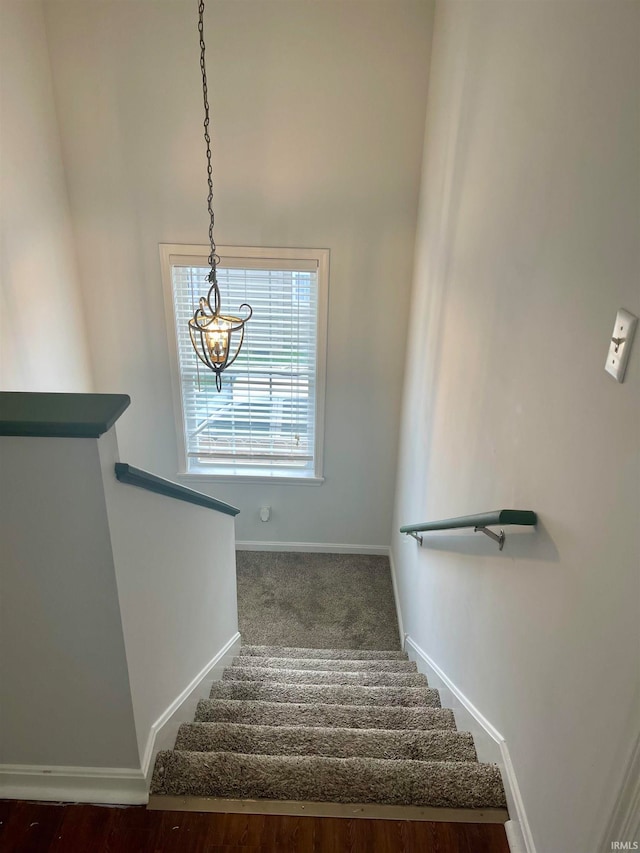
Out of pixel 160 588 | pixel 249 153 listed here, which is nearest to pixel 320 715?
pixel 160 588

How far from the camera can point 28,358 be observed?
3299 mm

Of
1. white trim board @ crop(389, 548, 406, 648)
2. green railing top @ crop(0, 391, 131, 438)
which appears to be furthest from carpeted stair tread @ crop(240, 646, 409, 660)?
green railing top @ crop(0, 391, 131, 438)

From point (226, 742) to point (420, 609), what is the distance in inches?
67.9

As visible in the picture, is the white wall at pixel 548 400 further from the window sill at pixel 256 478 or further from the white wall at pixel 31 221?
the white wall at pixel 31 221

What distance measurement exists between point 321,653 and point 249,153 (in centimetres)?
338

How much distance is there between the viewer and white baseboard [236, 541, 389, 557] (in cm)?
491

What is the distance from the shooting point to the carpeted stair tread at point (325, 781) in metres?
Answer: 1.58

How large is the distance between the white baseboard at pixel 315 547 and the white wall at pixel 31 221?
2174 mm

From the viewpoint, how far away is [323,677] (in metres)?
2.78

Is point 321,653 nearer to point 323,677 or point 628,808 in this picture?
point 323,677

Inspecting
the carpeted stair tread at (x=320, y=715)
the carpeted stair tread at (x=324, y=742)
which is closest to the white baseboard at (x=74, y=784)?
the carpeted stair tread at (x=324, y=742)

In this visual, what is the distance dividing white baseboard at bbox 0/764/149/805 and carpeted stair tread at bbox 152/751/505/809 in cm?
7

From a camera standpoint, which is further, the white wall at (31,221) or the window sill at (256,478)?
the window sill at (256,478)

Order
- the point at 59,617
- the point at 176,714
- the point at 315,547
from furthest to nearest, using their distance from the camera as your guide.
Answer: the point at 315,547, the point at 176,714, the point at 59,617
